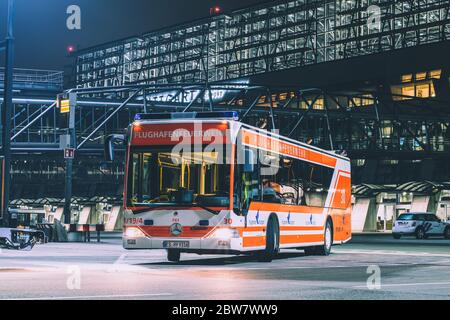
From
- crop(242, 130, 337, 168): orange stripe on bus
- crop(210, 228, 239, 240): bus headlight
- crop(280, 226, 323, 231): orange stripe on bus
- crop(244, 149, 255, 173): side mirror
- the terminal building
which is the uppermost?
the terminal building

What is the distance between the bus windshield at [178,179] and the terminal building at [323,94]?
29.5 m

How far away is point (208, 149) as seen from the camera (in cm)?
1908

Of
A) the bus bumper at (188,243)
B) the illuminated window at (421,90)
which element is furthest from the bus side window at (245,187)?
the illuminated window at (421,90)

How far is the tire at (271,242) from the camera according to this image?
21234 mm

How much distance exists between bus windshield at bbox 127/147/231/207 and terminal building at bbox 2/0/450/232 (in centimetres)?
2950

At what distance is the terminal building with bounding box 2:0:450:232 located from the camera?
59344mm

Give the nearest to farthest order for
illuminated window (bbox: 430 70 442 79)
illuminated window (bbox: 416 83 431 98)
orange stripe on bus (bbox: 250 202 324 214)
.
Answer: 1. orange stripe on bus (bbox: 250 202 324 214)
2. illuminated window (bbox: 430 70 442 79)
3. illuminated window (bbox: 416 83 431 98)

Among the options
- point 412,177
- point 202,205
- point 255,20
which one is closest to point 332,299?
point 202,205

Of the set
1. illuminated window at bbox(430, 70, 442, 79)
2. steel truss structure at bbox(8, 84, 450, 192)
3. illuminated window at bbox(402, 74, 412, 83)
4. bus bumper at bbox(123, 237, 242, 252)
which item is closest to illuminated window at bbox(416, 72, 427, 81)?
illuminated window at bbox(430, 70, 442, 79)

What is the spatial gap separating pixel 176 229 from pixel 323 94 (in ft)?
109

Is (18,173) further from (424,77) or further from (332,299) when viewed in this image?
(332,299)

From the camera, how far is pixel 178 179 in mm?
19062

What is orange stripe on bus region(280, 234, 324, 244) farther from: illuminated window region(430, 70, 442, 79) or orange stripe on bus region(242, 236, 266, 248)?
Answer: illuminated window region(430, 70, 442, 79)

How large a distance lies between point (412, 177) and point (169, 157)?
5139 centimetres
